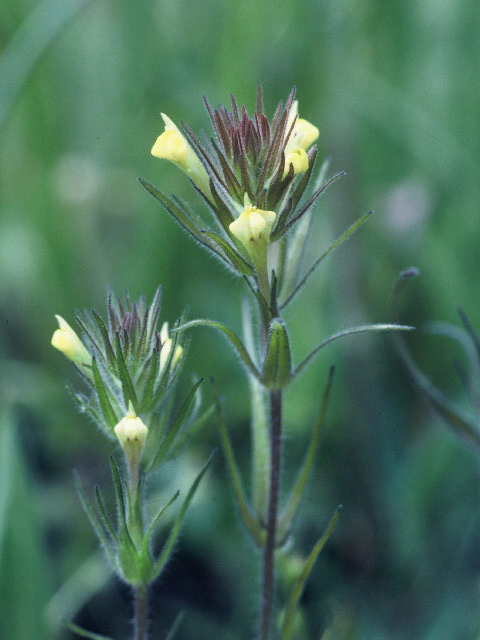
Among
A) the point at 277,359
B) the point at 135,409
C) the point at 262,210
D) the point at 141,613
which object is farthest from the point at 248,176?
the point at 141,613

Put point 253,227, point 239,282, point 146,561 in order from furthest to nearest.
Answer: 1. point 239,282
2. point 146,561
3. point 253,227

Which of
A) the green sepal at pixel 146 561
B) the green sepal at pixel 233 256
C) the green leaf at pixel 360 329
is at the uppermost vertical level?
the green sepal at pixel 233 256

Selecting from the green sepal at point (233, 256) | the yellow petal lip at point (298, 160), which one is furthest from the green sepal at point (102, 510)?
the yellow petal lip at point (298, 160)

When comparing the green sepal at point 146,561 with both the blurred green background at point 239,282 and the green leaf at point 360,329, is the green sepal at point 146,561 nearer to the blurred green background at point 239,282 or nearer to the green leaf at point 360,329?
the green leaf at point 360,329

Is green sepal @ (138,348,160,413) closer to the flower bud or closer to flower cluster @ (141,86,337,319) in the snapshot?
the flower bud

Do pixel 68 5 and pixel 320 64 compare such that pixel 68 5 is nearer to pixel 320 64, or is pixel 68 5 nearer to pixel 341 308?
pixel 320 64

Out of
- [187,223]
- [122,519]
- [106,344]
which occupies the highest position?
[187,223]

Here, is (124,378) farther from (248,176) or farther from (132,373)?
(248,176)
